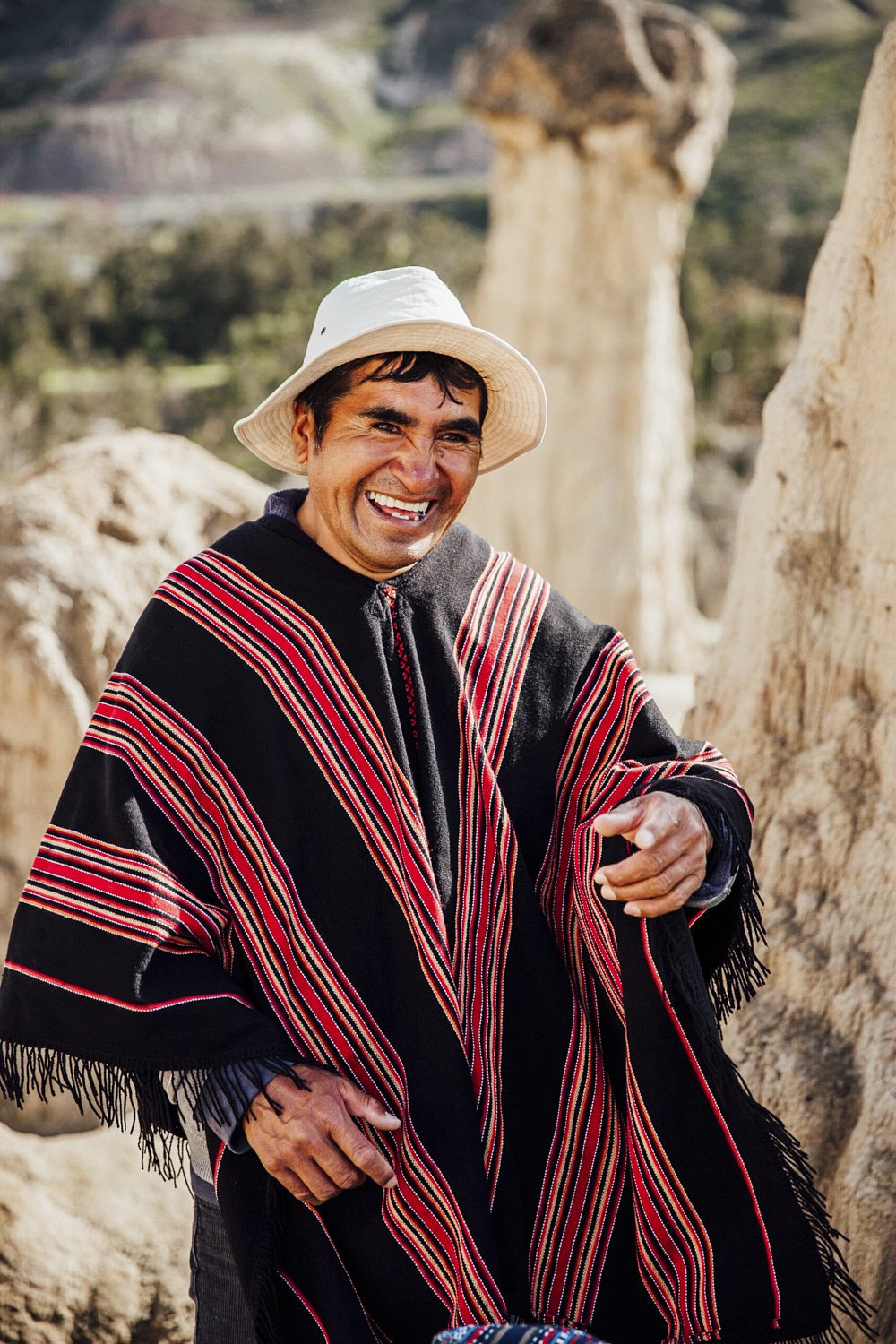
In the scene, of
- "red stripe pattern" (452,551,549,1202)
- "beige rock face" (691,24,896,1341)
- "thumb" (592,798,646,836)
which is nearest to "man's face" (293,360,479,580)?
"red stripe pattern" (452,551,549,1202)

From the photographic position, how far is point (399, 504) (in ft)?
7.01

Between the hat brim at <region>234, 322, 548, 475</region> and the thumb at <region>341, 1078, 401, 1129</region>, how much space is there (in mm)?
967

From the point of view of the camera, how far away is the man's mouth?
7.00 ft

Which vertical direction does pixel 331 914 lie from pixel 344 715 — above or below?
below

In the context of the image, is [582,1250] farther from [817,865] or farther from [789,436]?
[789,436]

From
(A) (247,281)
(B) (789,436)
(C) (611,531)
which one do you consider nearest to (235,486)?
(B) (789,436)

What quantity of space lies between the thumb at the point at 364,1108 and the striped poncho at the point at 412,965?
10 centimetres

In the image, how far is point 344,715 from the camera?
6.95 feet

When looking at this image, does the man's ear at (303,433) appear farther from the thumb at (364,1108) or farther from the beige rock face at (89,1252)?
the beige rock face at (89,1252)

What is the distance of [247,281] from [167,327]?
6.87ft

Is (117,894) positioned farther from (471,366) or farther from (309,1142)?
(471,366)

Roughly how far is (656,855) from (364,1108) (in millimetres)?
508

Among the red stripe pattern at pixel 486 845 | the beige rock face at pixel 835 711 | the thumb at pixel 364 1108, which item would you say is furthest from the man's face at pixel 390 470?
the beige rock face at pixel 835 711

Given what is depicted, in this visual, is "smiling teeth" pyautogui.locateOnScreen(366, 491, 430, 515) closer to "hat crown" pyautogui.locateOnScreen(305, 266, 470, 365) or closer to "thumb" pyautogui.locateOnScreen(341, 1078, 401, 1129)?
"hat crown" pyautogui.locateOnScreen(305, 266, 470, 365)
